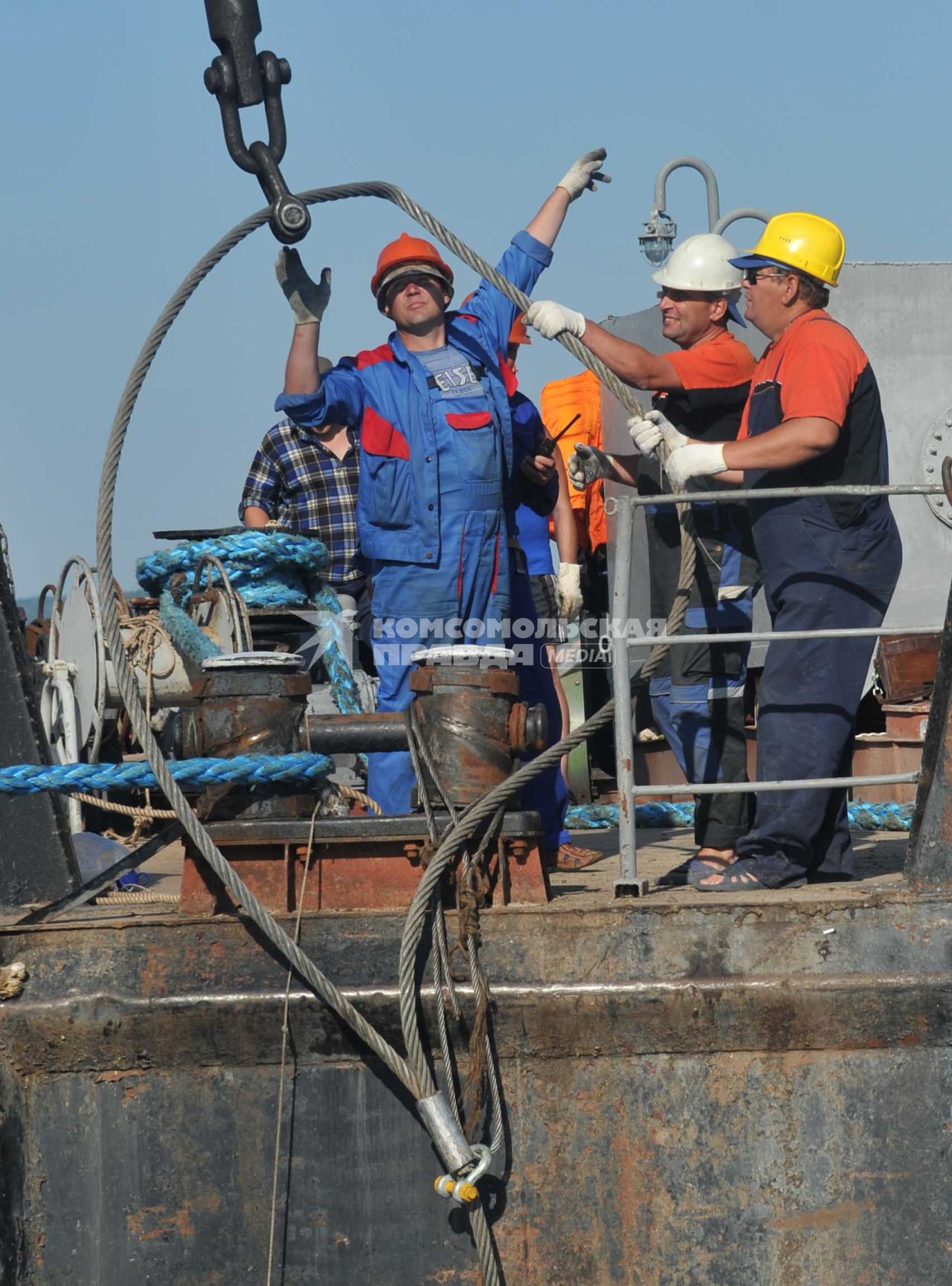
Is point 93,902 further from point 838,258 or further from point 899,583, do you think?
point 899,583

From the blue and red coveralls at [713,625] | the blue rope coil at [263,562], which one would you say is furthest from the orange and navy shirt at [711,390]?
the blue rope coil at [263,562]

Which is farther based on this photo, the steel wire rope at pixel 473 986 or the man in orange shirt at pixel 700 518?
the man in orange shirt at pixel 700 518

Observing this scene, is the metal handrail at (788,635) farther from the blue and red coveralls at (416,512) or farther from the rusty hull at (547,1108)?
the blue and red coveralls at (416,512)

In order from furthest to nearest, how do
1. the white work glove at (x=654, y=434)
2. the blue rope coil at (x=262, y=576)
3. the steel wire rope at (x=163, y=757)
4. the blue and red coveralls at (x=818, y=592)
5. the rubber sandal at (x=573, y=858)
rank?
1. the blue rope coil at (x=262, y=576)
2. the rubber sandal at (x=573, y=858)
3. the white work glove at (x=654, y=434)
4. the blue and red coveralls at (x=818, y=592)
5. the steel wire rope at (x=163, y=757)

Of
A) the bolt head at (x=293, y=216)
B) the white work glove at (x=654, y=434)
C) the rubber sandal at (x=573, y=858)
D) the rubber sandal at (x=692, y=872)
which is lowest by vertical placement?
the rubber sandal at (x=573, y=858)

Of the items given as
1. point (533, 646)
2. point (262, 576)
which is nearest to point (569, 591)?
point (533, 646)

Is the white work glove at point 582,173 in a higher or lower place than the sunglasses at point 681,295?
higher

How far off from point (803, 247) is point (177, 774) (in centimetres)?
225

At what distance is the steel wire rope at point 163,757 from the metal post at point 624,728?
0.36 ft

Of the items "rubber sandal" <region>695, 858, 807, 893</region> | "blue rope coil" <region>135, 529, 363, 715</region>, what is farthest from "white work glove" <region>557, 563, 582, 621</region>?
"rubber sandal" <region>695, 858, 807, 893</region>

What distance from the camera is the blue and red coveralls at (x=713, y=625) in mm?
4875

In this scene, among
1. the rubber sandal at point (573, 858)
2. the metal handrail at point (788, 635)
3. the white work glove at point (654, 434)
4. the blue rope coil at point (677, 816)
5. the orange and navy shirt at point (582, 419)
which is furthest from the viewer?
the orange and navy shirt at point (582, 419)

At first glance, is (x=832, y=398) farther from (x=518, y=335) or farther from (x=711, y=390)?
(x=518, y=335)

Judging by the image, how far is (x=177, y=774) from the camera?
3.88m
